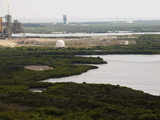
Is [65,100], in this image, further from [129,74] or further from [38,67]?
[38,67]

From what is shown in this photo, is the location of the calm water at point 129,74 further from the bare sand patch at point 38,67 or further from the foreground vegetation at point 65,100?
the bare sand patch at point 38,67

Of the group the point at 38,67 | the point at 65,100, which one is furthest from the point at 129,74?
the point at 65,100

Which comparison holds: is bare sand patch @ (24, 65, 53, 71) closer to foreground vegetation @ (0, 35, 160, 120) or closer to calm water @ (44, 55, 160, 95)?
foreground vegetation @ (0, 35, 160, 120)

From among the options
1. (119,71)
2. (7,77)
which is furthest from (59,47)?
(7,77)

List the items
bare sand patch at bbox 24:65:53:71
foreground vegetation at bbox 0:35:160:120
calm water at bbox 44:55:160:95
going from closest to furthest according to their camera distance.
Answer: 1. foreground vegetation at bbox 0:35:160:120
2. calm water at bbox 44:55:160:95
3. bare sand patch at bbox 24:65:53:71

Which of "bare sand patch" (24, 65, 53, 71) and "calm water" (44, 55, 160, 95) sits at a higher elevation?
"bare sand patch" (24, 65, 53, 71)

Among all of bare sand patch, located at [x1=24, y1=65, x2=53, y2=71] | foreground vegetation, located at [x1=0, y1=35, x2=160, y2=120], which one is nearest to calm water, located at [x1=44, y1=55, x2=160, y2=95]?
foreground vegetation, located at [x1=0, y1=35, x2=160, y2=120]

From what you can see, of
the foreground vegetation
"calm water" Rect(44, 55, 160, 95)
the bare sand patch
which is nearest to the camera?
the foreground vegetation

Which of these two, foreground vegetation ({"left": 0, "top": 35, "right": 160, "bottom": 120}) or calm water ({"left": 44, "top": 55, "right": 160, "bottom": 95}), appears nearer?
foreground vegetation ({"left": 0, "top": 35, "right": 160, "bottom": 120})
